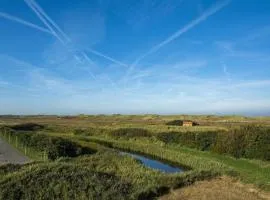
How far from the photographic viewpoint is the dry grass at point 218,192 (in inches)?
600

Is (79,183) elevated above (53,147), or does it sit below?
below

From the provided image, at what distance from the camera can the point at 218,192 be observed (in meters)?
16.0

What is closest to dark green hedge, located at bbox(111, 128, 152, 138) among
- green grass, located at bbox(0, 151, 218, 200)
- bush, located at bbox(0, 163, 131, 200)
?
green grass, located at bbox(0, 151, 218, 200)

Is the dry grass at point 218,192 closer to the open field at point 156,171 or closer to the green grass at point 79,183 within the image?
the open field at point 156,171

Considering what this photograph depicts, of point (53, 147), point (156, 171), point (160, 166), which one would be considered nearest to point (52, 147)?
point (53, 147)

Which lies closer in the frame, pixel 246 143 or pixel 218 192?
pixel 218 192

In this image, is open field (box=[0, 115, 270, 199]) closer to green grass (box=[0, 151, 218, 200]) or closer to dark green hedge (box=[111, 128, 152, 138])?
green grass (box=[0, 151, 218, 200])

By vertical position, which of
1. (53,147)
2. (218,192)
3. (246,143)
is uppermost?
(246,143)

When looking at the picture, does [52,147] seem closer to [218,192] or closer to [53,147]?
[53,147]

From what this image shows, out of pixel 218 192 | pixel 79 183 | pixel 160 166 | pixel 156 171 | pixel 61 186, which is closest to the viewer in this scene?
pixel 61 186

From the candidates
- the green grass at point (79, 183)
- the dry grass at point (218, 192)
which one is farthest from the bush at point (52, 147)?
the dry grass at point (218, 192)

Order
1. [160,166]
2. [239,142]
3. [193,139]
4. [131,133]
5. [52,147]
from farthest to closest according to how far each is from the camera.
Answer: [131,133], [193,139], [239,142], [160,166], [52,147]

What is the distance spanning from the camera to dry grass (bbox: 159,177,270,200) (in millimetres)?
15239

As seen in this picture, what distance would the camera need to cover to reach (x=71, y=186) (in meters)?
15.0
